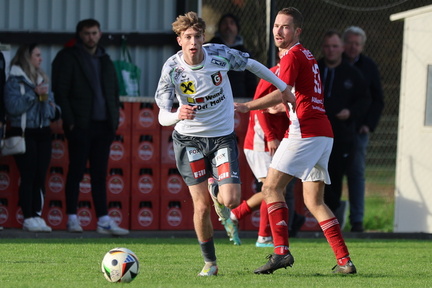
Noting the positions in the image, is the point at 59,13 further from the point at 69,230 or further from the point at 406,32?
the point at 406,32

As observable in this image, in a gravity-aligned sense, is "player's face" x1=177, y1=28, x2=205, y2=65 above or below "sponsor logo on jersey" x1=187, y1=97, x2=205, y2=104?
above

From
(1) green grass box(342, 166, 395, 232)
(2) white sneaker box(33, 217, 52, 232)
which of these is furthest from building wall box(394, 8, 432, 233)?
(2) white sneaker box(33, 217, 52, 232)

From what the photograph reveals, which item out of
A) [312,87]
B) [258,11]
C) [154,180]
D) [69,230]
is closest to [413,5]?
[258,11]

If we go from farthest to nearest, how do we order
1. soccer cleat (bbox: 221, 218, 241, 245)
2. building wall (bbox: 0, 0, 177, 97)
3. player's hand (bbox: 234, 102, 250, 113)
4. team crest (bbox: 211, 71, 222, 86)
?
building wall (bbox: 0, 0, 177, 97) → soccer cleat (bbox: 221, 218, 241, 245) → team crest (bbox: 211, 71, 222, 86) → player's hand (bbox: 234, 102, 250, 113)

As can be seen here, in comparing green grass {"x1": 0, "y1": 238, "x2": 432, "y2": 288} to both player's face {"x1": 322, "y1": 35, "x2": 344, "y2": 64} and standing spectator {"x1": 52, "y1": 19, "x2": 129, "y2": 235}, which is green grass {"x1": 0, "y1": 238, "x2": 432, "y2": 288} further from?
player's face {"x1": 322, "y1": 35, "x2": 344, "y2": 64}

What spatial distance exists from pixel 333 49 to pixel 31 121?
13.4 feet

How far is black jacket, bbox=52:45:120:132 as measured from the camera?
1323 cm

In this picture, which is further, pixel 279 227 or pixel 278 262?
pixel 279 227

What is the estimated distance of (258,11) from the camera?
17422mm

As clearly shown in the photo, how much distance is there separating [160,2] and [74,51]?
7.26 ft

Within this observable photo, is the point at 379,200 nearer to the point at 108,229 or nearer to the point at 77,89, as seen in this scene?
the point at 108,229

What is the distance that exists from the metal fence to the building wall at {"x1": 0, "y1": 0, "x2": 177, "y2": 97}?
108 inches

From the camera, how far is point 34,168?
13195 millimetres

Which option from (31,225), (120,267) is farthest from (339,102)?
(120,267)
